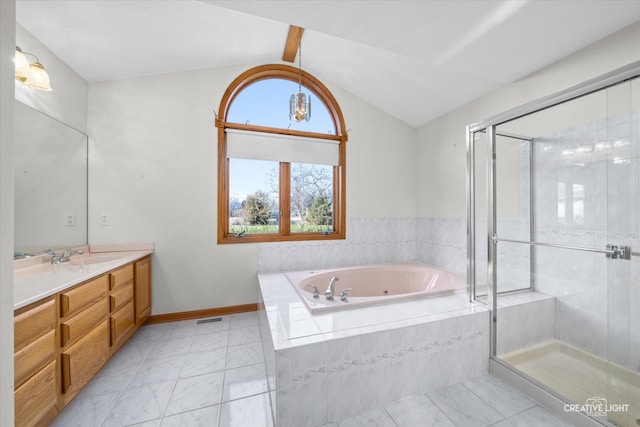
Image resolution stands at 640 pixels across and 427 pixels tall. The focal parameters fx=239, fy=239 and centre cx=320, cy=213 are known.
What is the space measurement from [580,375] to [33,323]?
9.69 feet

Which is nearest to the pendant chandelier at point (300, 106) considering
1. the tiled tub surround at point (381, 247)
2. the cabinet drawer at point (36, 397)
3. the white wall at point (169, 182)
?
the white wall at point (169, 182)

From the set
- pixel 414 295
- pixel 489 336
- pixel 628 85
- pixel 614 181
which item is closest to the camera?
pixel 628 85

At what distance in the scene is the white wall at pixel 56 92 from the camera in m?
1.66

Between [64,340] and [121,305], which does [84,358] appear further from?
[121,305]

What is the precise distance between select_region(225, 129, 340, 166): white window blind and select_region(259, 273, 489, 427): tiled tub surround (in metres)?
1.67

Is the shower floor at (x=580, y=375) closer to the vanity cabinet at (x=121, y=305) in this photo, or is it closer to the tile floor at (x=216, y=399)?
the tile floor at (x=216, y=399)

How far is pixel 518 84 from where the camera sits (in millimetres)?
2057

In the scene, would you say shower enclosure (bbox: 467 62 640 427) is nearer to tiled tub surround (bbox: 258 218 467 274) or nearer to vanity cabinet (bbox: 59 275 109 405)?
tiled tub surround (bbox: 258 218 467 274)

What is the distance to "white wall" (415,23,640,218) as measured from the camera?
59.1 inches

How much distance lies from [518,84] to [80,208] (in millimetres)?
4023

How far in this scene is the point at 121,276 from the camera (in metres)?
1.86

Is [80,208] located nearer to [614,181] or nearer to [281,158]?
[281,158]

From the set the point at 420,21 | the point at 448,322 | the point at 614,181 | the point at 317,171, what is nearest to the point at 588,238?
the point at 614,181

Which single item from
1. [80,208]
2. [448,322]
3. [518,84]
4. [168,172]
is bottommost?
[448,322]
